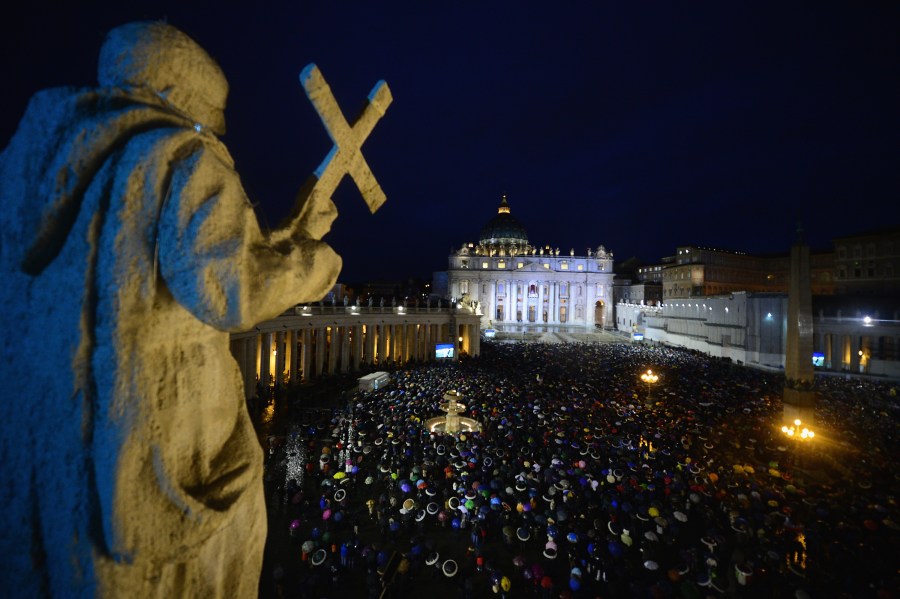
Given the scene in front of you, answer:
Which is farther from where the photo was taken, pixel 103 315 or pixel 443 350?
pixel 443 350

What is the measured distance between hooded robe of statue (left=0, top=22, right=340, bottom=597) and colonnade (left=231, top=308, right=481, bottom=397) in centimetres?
2049

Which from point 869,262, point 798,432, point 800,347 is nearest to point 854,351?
point 869,262

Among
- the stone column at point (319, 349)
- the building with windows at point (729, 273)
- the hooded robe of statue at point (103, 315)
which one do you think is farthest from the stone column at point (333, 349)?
the building with windows at point (729, 273)

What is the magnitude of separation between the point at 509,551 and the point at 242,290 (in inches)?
407

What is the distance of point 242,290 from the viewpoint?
173cm

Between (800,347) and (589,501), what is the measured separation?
Result: 13349 millimetres

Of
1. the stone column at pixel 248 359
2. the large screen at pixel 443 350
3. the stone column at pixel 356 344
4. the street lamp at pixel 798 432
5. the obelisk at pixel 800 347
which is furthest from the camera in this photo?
the large screen at pixel 443 350

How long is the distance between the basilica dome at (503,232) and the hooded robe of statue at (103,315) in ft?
364

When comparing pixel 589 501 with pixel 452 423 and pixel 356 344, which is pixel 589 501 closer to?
pixel 452 423

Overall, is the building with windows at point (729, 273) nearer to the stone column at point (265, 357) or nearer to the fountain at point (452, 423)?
the fountain at point (452, 423)

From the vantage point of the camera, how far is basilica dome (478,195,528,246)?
111188 millimetres

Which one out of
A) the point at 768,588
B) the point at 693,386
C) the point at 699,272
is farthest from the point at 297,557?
the point at 699,272

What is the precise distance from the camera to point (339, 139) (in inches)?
112

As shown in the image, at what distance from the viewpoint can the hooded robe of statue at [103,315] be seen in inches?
63.4
